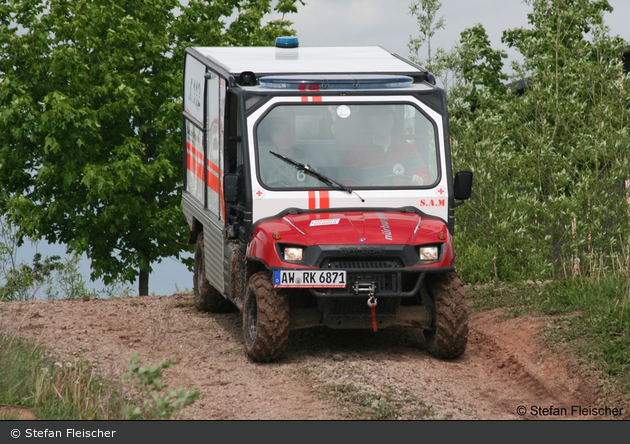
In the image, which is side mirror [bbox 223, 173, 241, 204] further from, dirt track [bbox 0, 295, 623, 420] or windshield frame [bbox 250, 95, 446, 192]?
dirt track [bbox 0, 295, 623, 420]

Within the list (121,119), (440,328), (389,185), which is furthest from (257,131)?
(121,119)

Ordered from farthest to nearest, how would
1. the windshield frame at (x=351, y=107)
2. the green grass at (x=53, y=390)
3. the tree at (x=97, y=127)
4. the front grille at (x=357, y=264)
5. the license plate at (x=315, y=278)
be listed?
the tree at (x=97, y=127), the windshield frame at (x=351, y=107), the front grille at (x=357, y=264), the license plate at (x=315, y=278), the green grass at (x=53, y=390)

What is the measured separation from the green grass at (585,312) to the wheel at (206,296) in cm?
344

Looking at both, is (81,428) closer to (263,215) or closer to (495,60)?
(263,215)

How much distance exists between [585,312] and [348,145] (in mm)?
3394

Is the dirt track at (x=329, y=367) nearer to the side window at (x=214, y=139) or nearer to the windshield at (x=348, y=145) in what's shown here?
the side window at (x=214, y=139)

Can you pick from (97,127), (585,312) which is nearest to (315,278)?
(585,312)

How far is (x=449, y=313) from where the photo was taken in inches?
373

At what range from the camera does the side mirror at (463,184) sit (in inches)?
383

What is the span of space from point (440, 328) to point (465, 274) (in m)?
4.15

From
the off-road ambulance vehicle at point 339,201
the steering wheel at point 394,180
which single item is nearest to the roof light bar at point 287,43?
the off-road ambulance vehicle at point 339,201

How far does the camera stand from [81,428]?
253 inches

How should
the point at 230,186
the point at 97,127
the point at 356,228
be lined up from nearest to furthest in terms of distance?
the point at 356,228, the point at 230,186, the point at 97,127

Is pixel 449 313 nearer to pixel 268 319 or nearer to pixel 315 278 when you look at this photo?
pixel 315 278
